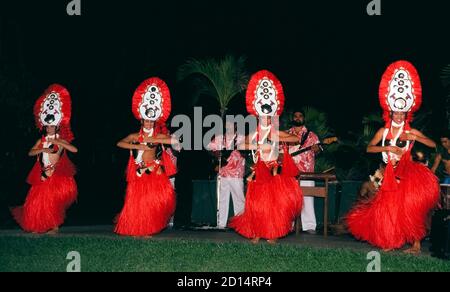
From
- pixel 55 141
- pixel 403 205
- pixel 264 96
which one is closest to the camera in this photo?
pixel 403 205

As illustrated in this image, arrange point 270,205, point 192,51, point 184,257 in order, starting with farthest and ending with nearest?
point 192,51 < point 270,205 < point 184,257

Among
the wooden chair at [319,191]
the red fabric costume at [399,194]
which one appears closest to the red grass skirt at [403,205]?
the red fabric costume at [399,194]

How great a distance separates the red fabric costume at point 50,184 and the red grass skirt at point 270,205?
201cm

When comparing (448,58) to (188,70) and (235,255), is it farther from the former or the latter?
(235,255)

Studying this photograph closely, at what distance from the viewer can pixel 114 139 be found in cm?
1053

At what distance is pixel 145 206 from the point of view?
6.97 meters

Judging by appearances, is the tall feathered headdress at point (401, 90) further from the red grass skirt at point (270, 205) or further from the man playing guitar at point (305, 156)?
the man playing guitar at point (305, 156)

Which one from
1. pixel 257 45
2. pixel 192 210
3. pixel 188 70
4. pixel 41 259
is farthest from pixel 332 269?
pixel 257 45

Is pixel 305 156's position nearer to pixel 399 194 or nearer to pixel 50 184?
pixel 399 194

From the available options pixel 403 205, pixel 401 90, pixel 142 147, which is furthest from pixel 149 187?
pixel 401 90

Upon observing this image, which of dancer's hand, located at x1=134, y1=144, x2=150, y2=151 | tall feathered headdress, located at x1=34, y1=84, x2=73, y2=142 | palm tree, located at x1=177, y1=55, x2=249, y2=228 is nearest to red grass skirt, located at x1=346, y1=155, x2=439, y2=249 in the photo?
dancer's hand, located at x1=134, y1=144, x2=150, y2=151

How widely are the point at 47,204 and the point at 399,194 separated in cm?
360

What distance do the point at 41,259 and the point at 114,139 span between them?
4.70 m

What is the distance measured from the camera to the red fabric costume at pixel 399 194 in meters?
6.17
